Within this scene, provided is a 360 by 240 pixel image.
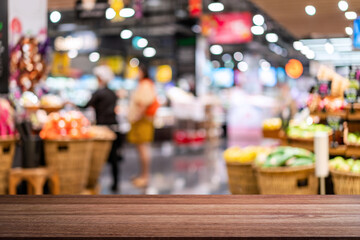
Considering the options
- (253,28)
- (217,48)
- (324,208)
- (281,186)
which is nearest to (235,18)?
(253,28)

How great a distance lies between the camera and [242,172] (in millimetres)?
5121

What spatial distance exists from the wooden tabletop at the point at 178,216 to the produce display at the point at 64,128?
3.49 metres

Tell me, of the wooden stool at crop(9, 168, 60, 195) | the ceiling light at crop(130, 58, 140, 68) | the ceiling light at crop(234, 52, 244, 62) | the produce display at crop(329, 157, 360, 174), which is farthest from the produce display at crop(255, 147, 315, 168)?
the ceiling light at crop(234, 52, 244, 62)

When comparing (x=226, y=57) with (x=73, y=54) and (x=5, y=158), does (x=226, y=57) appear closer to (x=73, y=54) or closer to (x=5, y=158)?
(x=73, y=54)

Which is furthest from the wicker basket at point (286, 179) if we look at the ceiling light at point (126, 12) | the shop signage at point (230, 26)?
the shop signage at point (230, 26)

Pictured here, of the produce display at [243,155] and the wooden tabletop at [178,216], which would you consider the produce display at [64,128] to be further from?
the wooden tabletop at [178,216]

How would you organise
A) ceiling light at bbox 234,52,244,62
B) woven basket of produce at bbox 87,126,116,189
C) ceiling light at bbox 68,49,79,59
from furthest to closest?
ceiling light at bbox 234,52,244,62 < ceiling light at bbox 68,49,79,59 < woven basket of produce at bbox 87,126,116,189

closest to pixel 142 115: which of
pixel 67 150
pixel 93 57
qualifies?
pixel 67 150

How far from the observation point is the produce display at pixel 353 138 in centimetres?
445

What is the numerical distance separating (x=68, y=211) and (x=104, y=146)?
4.57 metres

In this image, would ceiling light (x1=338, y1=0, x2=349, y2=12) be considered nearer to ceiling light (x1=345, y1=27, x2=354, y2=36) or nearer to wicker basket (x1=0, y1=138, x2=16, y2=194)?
ceiling light (x1=345, y1=27, x2=354, y2=36)

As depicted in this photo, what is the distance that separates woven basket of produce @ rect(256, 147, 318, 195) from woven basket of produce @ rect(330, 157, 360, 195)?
259mm

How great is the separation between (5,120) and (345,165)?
3.22 metres

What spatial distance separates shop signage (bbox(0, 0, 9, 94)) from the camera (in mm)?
4598
